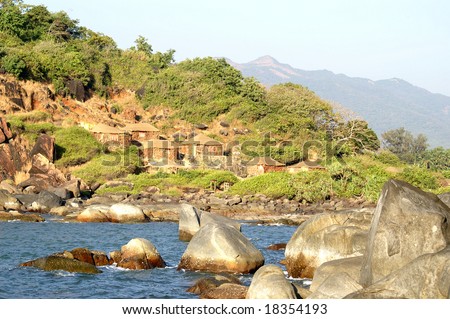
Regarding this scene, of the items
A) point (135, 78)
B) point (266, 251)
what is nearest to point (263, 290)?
point (266, 251)

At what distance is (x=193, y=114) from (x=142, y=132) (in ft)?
30.9

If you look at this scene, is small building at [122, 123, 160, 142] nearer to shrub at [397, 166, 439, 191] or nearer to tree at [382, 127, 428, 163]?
shrub at [397, 166, 439, 191]

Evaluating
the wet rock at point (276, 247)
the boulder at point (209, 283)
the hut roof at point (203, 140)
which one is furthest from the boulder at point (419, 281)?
the hut roof at point (203, 140)

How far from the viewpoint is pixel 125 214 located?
39.5 metres

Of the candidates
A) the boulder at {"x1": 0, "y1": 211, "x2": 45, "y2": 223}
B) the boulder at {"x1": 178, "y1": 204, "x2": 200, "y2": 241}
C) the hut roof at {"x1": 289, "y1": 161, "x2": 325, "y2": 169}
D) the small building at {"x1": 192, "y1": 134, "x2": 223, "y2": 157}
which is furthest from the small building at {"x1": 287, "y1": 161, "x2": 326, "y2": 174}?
the boulder at {"x1": 178, "y1": 204, "x2": 200, "y2": 241}

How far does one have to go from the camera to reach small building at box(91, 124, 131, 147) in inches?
2490

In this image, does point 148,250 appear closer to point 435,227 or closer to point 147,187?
point 435,227

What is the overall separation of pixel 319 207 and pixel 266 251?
71.7 feet

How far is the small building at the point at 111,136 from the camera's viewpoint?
63.2 metres

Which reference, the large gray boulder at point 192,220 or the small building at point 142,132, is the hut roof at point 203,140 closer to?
the small building at point 142,132

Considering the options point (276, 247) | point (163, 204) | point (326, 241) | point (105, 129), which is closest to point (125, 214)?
point (163, 204)

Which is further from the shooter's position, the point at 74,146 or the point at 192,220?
the point at 74,146

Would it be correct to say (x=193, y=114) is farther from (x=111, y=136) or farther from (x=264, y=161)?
(x=264, y=161)

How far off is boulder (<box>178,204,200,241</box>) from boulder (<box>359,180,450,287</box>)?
14.5 m
